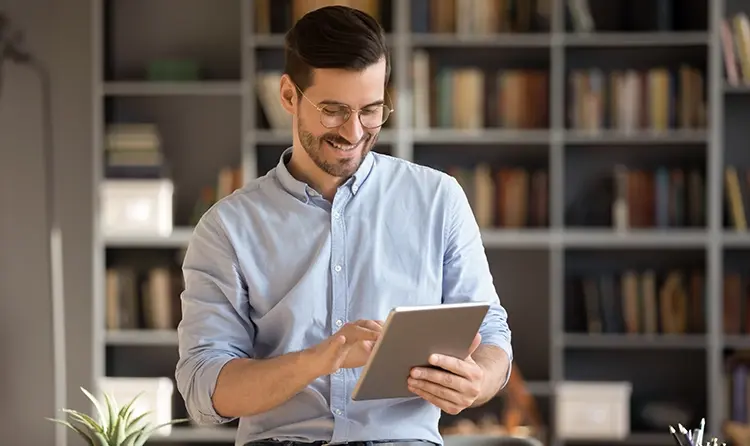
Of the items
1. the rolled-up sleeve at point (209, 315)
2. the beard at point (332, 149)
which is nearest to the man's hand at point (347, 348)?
the rolled-up sleeve at point (209, 315)

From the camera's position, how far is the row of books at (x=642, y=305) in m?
4.98

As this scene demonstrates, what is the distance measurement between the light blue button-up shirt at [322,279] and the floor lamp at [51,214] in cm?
309

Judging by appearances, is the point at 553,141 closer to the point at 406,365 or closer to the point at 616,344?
the point at 616,344

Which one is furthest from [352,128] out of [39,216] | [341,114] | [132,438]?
[39,216]

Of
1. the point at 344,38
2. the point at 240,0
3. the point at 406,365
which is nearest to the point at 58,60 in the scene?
the point at 240,0

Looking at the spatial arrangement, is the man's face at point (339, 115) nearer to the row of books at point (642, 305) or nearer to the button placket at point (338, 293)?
the button placket at point (338, 293)

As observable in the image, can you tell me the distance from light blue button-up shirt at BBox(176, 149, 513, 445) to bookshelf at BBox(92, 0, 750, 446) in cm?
Result: 268

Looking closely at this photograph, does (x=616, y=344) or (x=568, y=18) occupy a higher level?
(x=568, y=18)

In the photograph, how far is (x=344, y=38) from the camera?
2.15m

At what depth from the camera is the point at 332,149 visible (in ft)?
7.18

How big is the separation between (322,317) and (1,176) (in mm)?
3427

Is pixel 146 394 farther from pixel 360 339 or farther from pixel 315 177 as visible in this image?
pixel 360 339

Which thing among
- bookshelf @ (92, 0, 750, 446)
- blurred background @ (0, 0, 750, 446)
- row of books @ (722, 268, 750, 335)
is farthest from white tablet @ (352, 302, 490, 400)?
row of books @ (722, 268, 750, 335)

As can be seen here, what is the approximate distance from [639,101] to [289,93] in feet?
9.88
